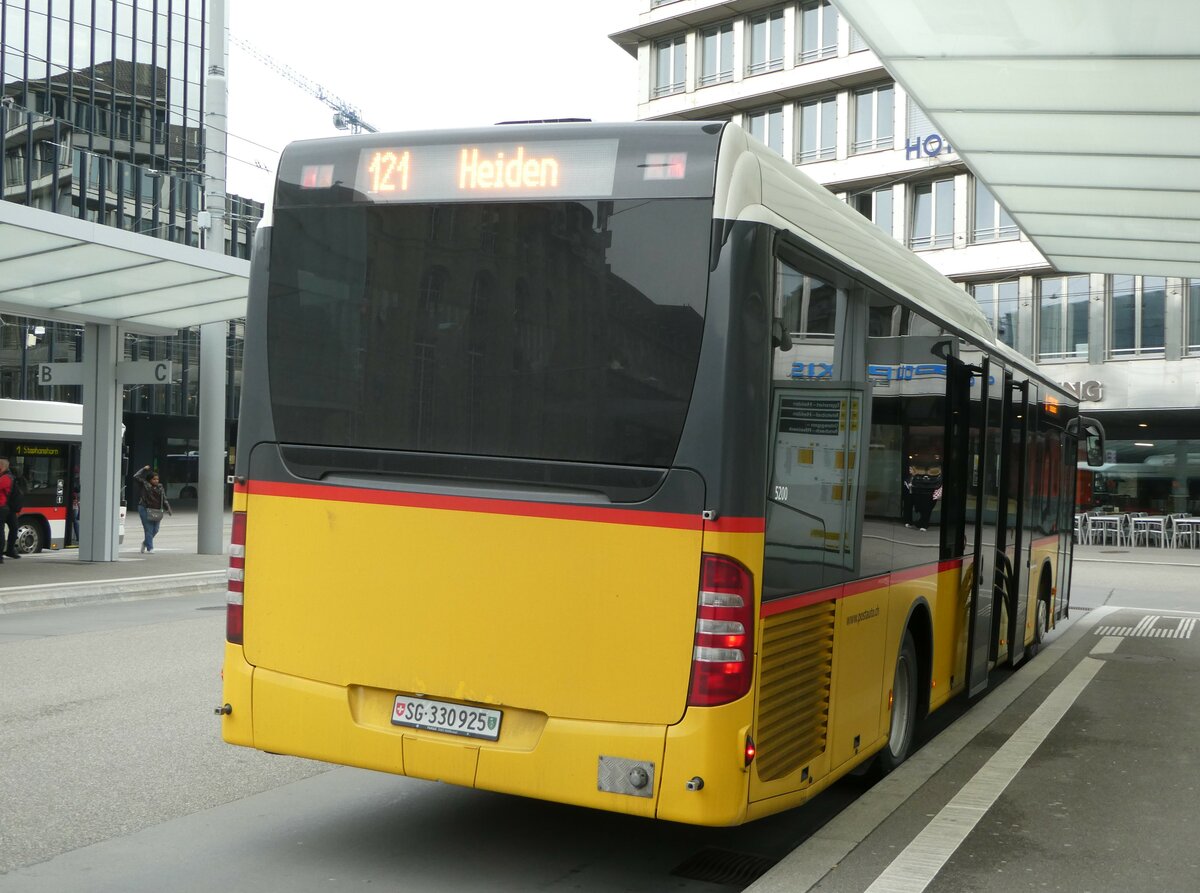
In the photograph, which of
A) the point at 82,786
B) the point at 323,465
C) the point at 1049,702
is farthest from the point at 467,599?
the point at 1049,702

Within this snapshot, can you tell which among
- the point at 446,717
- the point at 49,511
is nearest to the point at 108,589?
the point at 49,511

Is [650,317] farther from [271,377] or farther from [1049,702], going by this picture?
[1049,702]

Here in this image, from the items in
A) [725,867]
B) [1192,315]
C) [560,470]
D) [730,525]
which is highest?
[1192,315]

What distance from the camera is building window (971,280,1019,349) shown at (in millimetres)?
41000

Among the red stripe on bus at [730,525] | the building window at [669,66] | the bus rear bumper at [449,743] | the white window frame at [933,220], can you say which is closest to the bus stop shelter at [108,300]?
the bus rear bumper at [449,743]

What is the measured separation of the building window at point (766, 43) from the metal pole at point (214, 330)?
28959 mm

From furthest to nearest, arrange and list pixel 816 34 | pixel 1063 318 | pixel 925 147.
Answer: pixel 816 34
pixel 925 147
pixel 1063 318

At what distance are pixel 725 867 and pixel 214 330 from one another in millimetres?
19272

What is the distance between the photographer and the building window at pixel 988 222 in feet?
134

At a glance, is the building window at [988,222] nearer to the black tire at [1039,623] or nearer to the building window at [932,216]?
the building window at [932,216]

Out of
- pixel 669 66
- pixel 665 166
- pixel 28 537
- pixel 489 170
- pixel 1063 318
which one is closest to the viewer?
pixel 665 166

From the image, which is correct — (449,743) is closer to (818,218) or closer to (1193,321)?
(818,218)

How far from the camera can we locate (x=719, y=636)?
4504mm

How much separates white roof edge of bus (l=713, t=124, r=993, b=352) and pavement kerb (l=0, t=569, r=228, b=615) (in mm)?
11967
